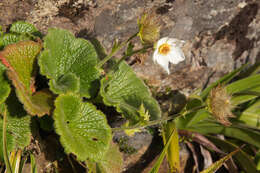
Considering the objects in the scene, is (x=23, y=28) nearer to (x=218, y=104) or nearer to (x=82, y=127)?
(x=82, y=127)

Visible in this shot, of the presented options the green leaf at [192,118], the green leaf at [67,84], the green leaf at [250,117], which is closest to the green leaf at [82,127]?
the green leaf at [67,84]

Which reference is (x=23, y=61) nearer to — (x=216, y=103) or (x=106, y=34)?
(x=106, y=34)

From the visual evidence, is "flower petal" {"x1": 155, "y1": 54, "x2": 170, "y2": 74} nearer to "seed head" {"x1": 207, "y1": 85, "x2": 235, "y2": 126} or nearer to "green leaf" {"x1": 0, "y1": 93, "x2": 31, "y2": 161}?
"seed head" {"x1": 207, "y1": 85, "x2": 235, "y2": 126}

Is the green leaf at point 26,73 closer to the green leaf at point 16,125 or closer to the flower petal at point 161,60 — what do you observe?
the green leaf at point 16,125

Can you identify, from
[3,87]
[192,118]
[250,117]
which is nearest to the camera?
[3,87]

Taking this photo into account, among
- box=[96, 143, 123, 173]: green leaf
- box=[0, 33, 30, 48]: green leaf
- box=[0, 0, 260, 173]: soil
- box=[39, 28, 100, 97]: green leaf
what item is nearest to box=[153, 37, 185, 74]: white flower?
box=[0, 0, 260, 173]: soil

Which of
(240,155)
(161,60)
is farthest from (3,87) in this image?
(240,155)
